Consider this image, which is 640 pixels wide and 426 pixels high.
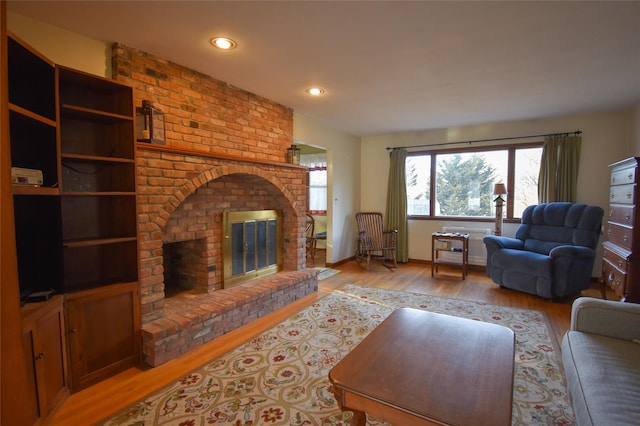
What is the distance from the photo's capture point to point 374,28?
6.85 ft

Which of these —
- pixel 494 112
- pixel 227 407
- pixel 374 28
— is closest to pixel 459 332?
pixel 227 407

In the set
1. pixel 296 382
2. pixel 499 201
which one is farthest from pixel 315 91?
pixel 499 201

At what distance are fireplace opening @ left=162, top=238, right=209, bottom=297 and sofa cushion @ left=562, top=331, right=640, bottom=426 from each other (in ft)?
9.78

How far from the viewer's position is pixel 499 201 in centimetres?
466

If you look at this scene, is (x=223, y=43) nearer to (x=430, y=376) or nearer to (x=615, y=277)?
(x=430, y=376)

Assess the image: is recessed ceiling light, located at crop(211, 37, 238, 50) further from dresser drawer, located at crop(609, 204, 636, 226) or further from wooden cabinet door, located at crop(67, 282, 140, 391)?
dresser drawer, located at crop(609, 204, 636, 226)

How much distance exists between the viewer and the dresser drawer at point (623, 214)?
253cm

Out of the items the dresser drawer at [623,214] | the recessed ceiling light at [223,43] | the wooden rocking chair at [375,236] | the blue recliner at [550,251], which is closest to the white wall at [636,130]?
the blue recliner at [550,251]

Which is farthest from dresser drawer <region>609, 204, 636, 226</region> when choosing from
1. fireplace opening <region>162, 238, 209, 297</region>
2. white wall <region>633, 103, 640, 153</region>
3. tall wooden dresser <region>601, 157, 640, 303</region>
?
fireplace opening <region>162, 238, 209, 297</region>

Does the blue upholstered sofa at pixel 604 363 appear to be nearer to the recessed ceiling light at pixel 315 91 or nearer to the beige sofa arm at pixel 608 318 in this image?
the beige sofa arm at pixel 608 318

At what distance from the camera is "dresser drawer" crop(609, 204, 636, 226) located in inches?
99.6

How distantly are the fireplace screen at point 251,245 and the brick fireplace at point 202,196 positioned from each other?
9 cm

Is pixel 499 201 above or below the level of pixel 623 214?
above

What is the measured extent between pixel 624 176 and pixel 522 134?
7.11ft
